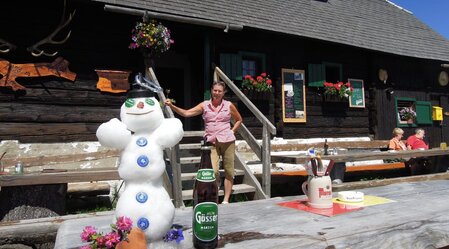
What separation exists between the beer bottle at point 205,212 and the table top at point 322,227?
0.07 m

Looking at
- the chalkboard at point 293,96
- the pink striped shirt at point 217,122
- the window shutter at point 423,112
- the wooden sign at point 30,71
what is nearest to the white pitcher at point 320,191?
the pink striped shirt at point 217,122

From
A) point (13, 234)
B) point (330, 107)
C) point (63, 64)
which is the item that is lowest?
point (13, 234)

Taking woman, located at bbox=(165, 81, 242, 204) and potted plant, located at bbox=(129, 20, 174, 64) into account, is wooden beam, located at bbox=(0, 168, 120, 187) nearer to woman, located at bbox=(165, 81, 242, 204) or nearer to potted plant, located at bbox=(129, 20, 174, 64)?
woman, located at bbox=(165, 81, 242, 204)

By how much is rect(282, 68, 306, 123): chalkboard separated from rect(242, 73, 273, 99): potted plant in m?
0.71

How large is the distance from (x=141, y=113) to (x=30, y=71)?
217 inches

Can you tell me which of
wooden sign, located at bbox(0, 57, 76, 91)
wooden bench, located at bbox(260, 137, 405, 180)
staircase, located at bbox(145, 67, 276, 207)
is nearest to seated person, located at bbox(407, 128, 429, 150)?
wooden bench, located at bbox(260, 137, 405, 180)

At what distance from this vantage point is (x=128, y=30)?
7.20m

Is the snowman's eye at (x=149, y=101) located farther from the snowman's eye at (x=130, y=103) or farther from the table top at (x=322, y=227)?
the table top at (x=322, y=227)

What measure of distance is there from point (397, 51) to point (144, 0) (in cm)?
717

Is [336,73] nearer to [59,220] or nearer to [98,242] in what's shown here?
[59,220]

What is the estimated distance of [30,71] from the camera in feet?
20.4

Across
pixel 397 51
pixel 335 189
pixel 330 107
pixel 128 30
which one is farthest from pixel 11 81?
pixel 397 51

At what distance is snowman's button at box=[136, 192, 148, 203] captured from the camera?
4.90 ft

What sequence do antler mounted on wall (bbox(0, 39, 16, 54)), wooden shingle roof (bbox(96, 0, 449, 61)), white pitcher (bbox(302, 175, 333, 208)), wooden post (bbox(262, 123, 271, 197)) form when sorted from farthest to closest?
wooden shingle roof (bbox(96, 0, 449, 61)) < antler mounted on wall (bbox(0, 39, 16, 54)) < wooden post (bbox(262, 123, 271, 197)) < white pitcher (bbox(302, 175, 333, 208))
